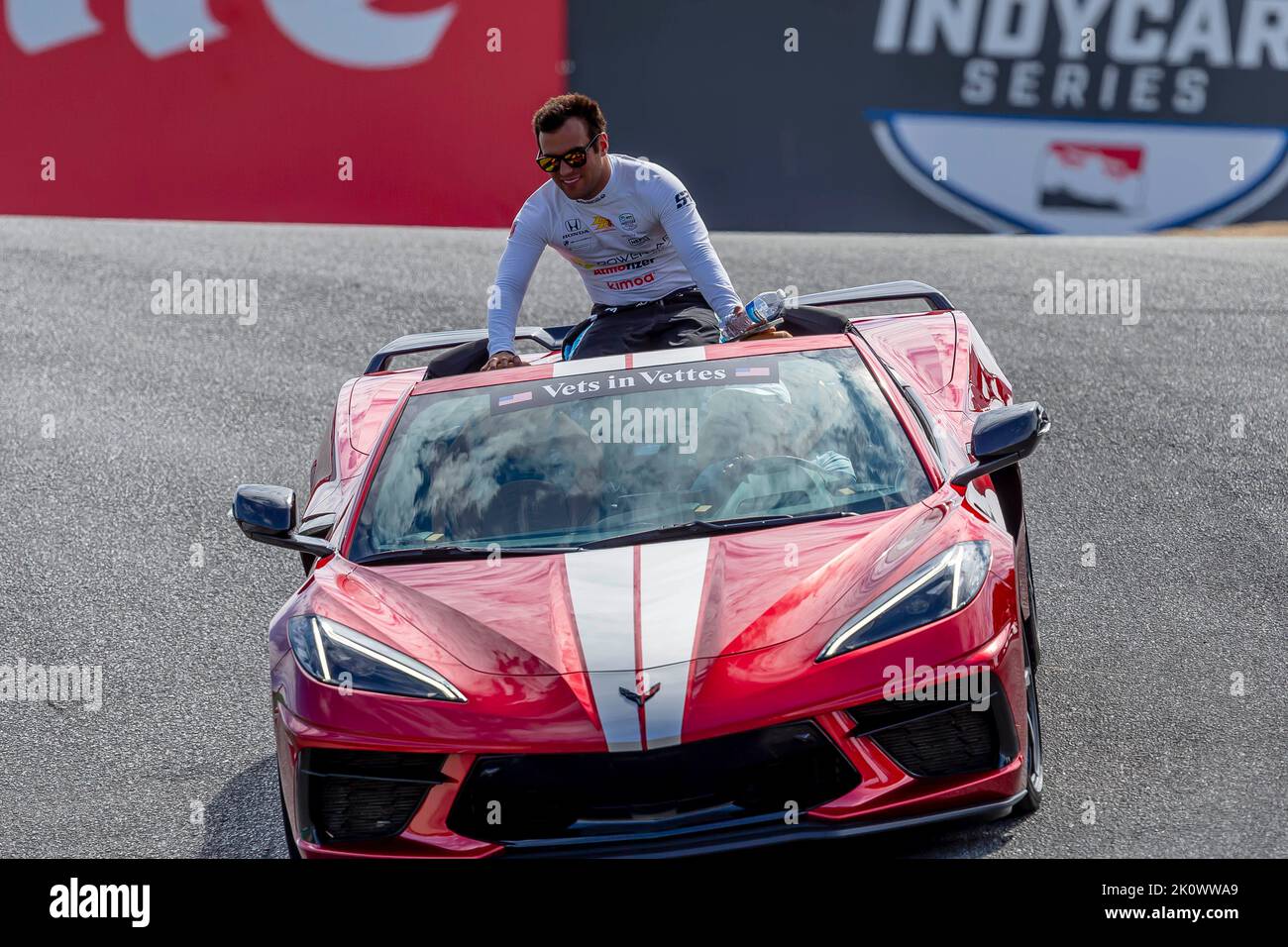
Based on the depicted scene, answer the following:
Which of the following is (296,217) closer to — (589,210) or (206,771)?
(589,210)

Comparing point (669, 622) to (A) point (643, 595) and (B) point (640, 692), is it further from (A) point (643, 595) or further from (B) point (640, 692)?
(B) point (640, 692)

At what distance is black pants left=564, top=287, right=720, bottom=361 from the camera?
19.9 ft

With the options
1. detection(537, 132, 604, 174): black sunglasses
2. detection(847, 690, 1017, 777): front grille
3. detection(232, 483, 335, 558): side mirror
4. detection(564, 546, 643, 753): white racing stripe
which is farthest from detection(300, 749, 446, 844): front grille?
detection(537, 132, 604, 174): black sunglasses

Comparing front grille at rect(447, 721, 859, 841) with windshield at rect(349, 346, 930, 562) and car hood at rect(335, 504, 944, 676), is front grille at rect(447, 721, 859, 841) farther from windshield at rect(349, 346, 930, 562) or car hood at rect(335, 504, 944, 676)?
windshield at rect(349, 346, 930, 562)

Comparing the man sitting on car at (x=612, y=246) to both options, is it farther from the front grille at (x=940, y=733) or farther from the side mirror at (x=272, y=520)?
the front grille at (x=940, y=733)

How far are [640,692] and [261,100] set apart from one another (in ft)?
32.7

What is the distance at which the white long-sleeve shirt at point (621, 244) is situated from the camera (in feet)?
19.9

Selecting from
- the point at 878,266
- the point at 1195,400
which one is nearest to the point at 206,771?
the point at 1195,400

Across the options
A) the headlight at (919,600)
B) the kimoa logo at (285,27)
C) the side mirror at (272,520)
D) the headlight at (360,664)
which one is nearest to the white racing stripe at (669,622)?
the headlight at (919,600)

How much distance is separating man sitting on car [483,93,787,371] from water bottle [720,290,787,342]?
0.35 ft
